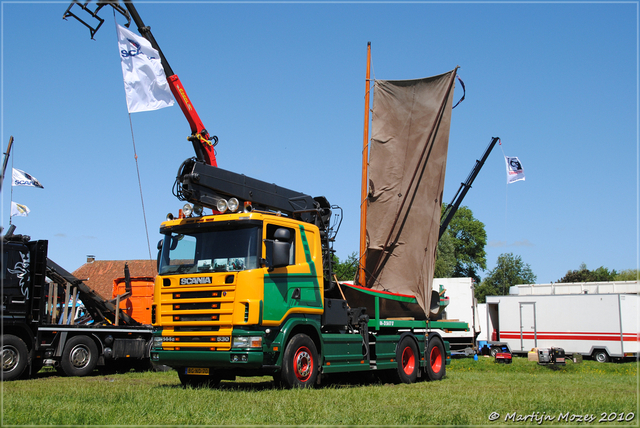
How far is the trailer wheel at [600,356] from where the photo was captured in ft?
80.1

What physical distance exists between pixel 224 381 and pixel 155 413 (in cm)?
635

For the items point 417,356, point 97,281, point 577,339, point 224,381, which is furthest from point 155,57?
point 97,281

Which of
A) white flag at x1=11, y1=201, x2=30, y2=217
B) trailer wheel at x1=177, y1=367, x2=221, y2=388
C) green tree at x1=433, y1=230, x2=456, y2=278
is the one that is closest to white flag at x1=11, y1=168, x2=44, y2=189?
white flag at x1=11, y1=201, x2=30, y2=217

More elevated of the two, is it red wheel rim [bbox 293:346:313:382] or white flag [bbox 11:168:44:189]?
white flag [bbox 11:168:44:189]

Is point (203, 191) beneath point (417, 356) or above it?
above

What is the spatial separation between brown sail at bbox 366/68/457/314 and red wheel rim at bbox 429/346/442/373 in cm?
119

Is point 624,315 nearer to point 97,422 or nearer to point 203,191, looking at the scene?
point 203,191

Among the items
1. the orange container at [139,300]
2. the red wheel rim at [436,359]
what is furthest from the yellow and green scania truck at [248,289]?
the orange container at [139,300]

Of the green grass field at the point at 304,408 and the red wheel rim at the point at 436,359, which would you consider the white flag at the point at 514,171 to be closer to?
the red wheel rim at the point at 436,359

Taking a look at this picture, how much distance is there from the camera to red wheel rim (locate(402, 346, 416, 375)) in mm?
13727

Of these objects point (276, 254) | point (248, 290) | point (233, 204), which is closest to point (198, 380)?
point (248, 290)

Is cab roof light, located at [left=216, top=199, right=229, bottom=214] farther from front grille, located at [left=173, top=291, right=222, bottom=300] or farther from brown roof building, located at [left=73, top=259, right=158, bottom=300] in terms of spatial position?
brown roof building, located at [left=73, top=259, right=158, bottom=300]

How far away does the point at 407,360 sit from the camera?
1391 centimetres

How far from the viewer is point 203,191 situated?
10844 millimetres
